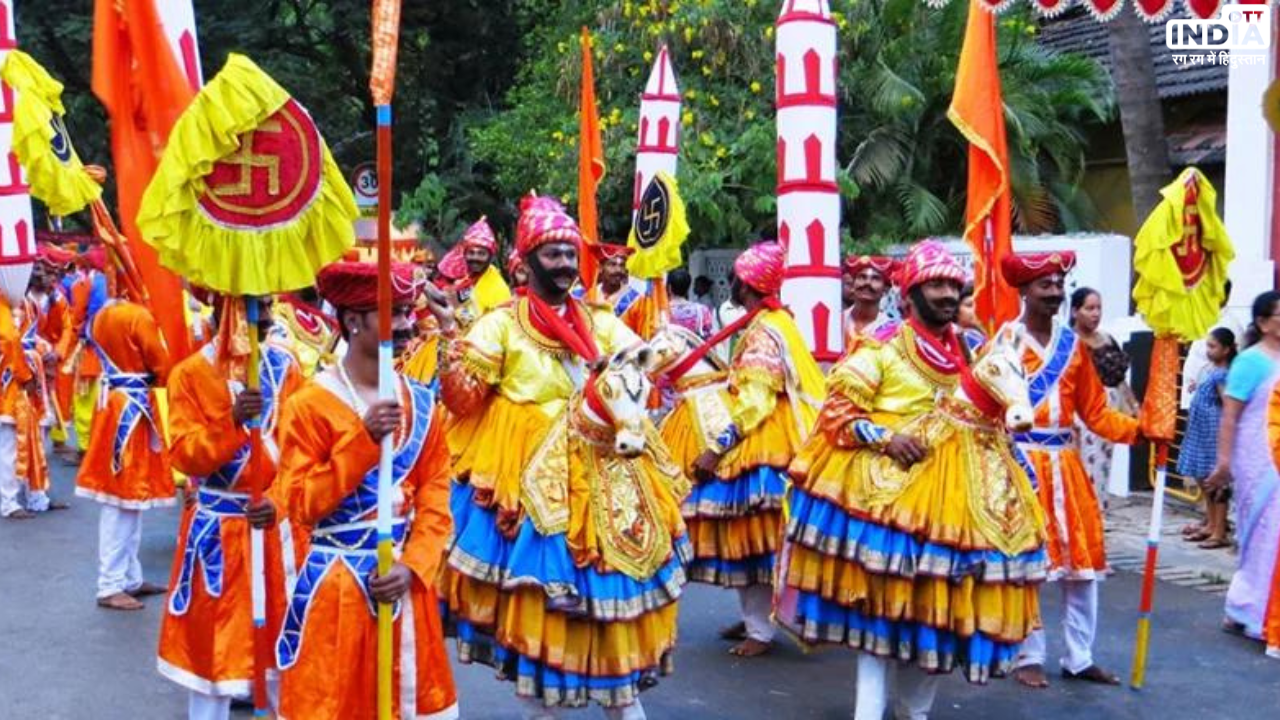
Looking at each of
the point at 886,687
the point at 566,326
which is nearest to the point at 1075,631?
the point at 886,687

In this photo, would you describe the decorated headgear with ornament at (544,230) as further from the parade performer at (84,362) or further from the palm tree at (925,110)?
the palm tree at (925,110)

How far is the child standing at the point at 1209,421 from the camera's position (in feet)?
32.3

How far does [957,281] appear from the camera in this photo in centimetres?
563

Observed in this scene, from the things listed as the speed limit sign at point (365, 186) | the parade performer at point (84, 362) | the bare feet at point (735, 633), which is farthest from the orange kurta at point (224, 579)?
the speed limit sign at point (365, 186)

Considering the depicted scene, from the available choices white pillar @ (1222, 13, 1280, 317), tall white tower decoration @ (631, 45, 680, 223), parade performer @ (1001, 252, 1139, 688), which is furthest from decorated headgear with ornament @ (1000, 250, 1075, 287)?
white pillar @ (1222, 13, 1280, 317)

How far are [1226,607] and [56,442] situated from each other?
12464 mm

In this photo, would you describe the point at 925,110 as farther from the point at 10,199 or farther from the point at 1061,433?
the point at 10,199

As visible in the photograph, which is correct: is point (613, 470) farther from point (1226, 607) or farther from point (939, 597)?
point (1226, 607)

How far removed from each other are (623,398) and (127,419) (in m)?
4.66

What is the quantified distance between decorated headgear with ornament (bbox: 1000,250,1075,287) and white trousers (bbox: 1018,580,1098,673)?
4.64 feet

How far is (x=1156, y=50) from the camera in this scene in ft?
53.9

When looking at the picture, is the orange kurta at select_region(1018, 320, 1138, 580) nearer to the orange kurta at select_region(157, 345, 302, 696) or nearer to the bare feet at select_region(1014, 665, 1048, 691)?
the bare feet at select_region(1014, 665, 1048, 691)

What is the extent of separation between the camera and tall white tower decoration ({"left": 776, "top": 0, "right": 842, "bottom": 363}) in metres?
7.36

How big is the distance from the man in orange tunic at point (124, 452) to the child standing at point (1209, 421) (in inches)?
259
